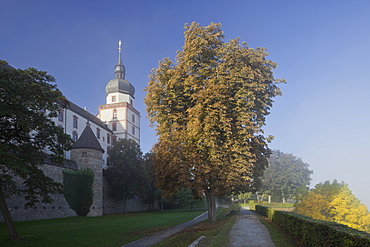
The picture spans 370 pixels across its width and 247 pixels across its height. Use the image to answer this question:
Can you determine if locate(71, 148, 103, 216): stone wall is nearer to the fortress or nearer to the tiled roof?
the fortress

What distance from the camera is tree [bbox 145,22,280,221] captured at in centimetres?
1922

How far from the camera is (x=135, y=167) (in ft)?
148

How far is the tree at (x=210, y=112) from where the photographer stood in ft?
63.1

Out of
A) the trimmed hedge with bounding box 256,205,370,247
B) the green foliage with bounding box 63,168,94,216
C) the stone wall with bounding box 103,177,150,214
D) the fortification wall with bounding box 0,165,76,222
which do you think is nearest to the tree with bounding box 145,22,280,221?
the trimmed hedge with bounding box 256,205,370,247

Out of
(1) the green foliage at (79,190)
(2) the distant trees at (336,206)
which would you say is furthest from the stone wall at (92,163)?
(2) the distant trees at (336,206)

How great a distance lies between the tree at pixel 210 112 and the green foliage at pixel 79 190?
13690 mm

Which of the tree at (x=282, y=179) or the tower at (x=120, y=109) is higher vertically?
the tower at (x=120, y=109)

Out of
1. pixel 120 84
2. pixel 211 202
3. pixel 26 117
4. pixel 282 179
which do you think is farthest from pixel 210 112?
pixel 282 179

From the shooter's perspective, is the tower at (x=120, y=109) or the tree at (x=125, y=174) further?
the tower at (x=120, y=109)

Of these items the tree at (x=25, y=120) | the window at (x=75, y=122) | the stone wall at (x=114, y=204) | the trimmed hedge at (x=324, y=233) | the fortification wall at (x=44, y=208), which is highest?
the window at (x=75, y=122)

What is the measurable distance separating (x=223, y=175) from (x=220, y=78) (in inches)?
241

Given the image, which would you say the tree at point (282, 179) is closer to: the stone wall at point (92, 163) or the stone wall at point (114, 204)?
the stone wall at point (114, 204)

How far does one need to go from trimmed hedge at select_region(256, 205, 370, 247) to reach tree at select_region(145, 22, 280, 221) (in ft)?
18.9

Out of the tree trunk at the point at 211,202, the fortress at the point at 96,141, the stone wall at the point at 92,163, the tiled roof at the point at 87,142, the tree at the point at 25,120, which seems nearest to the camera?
the tree at the point at 25,120
